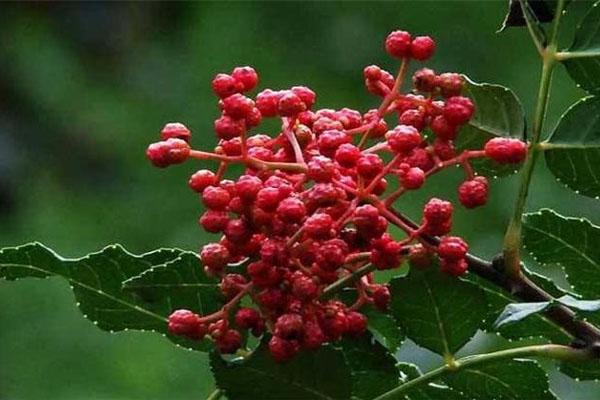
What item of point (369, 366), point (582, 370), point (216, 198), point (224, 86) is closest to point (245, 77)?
point (224, 86)

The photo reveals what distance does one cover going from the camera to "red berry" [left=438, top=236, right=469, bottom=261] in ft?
3.47

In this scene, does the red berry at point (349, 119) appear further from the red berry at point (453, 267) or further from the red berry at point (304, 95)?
the red berry at point (453, 267)

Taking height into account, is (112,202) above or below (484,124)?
above

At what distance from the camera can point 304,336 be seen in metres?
1.06

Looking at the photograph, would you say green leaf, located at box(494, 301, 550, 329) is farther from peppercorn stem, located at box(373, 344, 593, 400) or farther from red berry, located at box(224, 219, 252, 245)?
red berry, located at box(224, 219, 252, 245)

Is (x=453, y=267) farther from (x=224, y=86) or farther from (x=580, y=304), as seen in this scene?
(x=224, y=86)

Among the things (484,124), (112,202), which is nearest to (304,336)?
(484,124)

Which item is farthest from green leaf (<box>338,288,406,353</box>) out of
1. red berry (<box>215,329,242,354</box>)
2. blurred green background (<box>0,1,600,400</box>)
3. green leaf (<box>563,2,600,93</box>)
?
blurred green background (<box>0,1,600,400</box>)

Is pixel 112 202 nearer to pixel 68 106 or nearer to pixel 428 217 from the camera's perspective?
pixel 68 106

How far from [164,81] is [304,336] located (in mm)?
4441

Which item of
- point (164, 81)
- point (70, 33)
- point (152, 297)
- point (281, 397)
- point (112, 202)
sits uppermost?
point (70, 33)

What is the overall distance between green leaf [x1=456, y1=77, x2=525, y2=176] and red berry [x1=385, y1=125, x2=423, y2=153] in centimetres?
6

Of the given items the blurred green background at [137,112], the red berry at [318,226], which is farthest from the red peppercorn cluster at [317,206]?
the blurred green background at [137,112]

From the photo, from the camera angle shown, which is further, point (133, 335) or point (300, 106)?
point (133, 335)
